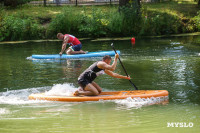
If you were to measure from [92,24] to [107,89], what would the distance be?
14.1 m

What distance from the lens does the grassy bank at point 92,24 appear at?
24.4 meters

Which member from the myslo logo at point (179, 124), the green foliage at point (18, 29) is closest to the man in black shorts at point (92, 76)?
the myslo logo at point (179, 124)

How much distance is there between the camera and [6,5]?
97.6 feet

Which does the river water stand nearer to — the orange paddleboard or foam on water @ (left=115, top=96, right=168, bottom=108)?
foam on water @ (left=115, top=96, right=168, bottom=108)

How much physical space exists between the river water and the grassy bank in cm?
531

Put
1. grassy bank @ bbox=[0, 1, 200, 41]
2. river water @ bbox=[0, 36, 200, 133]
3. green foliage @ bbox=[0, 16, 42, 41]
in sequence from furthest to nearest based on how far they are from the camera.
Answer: grassy bank @ bbox=[0, 1, 200, 41] < green foliage @ bbox=[0, 16, 42, 41] < river water @ bbox=[0, 36, 200, 133]

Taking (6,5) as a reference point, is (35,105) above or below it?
below

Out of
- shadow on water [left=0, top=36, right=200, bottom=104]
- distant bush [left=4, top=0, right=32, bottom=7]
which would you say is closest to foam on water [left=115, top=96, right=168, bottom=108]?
shadow on water [left=0, top=36, right=200, bottom=104]

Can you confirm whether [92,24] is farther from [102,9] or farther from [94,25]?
[102,9]

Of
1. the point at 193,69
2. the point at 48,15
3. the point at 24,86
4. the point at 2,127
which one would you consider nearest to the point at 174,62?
the point at 193,69

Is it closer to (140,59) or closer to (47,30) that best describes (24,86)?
(140,59)

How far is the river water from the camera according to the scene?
7797mm

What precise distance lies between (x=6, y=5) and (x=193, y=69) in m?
20.3

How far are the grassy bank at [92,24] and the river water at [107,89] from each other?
5.31 metres
